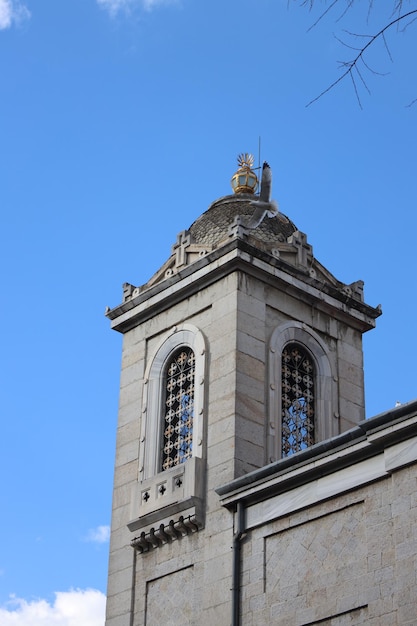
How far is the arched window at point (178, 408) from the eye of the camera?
2744 centimetres

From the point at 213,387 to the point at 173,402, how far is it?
1.54 meters

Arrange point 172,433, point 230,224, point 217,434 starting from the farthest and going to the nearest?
point 230,224 → point 172,433 → point 217,434

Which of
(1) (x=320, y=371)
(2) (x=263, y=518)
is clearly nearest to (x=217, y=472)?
(2) (x=263, y=518)

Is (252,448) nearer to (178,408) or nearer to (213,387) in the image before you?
(213,387)

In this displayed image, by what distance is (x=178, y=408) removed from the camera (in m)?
28.1

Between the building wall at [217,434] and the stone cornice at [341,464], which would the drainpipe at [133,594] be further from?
the stone cornice at [341,464]

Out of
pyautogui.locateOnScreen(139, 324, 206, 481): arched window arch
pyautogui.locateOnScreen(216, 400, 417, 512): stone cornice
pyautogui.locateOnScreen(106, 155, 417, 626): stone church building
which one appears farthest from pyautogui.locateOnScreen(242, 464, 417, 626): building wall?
pyautogui.locateOnScreen(139, 324, 206, 481): arched window arch

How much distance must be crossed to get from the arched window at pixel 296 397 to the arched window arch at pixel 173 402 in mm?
1847

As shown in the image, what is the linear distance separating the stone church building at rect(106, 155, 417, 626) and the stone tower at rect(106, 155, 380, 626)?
38mm

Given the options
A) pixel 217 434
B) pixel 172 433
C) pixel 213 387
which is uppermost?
pixel 213 387

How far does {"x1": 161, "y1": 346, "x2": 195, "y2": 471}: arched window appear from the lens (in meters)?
27.4

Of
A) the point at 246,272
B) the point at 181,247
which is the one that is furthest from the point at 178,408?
the point at 181,247

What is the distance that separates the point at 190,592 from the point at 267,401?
14.4 feet

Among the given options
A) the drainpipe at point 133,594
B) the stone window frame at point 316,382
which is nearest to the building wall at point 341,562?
the stone window frame at point 316,382
